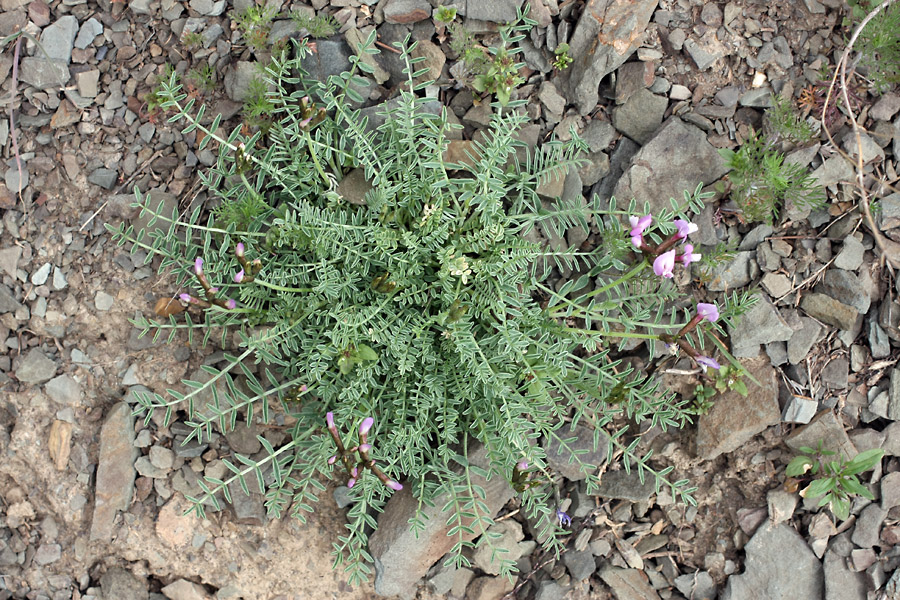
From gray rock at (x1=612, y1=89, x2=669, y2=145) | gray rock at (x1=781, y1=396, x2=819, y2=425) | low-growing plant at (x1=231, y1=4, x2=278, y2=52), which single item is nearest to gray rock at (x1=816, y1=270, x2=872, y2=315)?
gray rock at (x1=781, y1=396, x2=819, y2=425)

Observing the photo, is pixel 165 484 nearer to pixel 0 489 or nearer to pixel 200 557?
pixel 200 557

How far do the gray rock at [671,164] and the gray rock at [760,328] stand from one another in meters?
0.82

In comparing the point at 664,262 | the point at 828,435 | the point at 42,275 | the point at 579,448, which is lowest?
the point at 579,448

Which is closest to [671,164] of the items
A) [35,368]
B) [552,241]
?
[552,241]

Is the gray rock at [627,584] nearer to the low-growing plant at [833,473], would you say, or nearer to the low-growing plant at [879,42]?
the low-growing plant at [833,473]

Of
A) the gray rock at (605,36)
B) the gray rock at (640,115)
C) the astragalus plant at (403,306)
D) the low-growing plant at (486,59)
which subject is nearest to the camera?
the astragalus plant at (403,306)

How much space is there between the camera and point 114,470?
4.39m

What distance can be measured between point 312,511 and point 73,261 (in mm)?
2162

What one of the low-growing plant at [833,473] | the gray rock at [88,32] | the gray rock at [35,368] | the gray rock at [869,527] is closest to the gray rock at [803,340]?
the low-growing plant at [833,473]

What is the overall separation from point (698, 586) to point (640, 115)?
9.59 ft

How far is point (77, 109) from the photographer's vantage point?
4.45 metres

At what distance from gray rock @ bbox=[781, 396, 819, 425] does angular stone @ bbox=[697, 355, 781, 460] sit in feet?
0.24

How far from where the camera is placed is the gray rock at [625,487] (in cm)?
435

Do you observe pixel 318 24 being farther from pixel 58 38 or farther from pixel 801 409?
pixel 801 409
